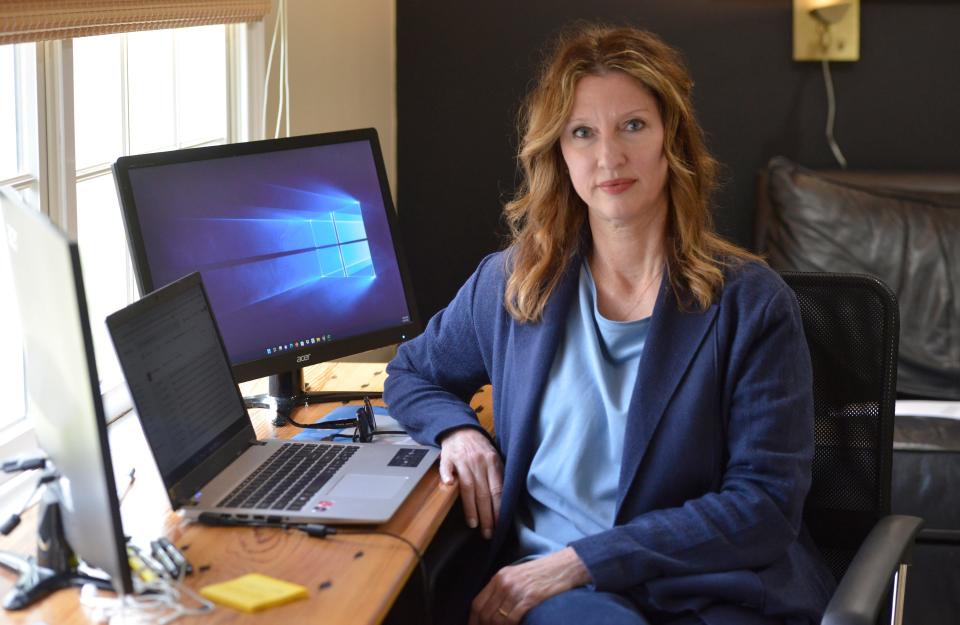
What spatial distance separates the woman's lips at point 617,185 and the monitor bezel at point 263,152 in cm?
46

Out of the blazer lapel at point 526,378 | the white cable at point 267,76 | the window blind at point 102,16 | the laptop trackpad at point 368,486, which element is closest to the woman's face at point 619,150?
the blazer lapel at point 526,378

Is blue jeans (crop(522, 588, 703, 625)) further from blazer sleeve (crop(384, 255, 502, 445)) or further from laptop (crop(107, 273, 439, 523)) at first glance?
blazer sleeve (crop(384, 255, 502, 445))

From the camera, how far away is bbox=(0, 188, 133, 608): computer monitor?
120 centimetres

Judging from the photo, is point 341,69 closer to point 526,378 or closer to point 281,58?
point 281,58

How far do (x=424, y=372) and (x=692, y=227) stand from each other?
0.51 m

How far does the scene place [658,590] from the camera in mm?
1661

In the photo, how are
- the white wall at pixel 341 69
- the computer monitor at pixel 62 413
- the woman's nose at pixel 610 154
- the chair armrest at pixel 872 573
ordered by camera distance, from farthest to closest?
the white wall at pixel 341 69 < the woman's nose at pixel 610 154 < the chair armrest at pixel 872 573 < the computer monitor at pixel 62 413

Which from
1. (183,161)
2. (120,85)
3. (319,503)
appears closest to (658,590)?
(319,503)

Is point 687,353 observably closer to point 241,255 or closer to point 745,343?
point 745,343

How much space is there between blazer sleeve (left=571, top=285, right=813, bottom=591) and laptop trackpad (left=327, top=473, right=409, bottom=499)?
0.85 ft

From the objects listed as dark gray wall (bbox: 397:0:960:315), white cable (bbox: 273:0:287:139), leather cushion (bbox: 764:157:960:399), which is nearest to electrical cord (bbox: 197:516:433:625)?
white cable (bbox: 273:0:287:139)

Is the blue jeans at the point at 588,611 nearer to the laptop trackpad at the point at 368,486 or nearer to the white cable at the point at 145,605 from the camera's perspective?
the laptop trackpad at the point at 368,486

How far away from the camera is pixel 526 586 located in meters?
1.67

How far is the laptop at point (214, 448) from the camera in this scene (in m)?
1.50
